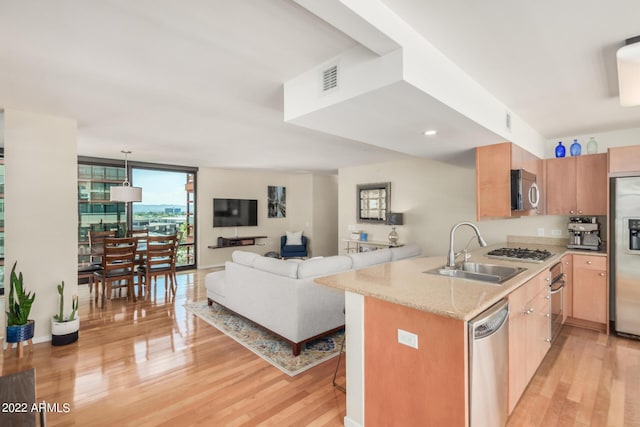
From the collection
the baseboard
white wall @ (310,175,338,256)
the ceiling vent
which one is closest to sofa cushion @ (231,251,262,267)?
the baseboard

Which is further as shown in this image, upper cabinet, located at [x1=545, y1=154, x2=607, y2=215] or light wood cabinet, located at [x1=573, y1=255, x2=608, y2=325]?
upper cabinet, located at [x1=545, y1=154, x2=607, y2=215]

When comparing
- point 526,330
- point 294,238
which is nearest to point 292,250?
point 294,238

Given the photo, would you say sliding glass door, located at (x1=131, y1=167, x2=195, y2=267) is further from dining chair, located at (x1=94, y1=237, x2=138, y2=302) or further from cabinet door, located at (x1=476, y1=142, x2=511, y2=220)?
cabinet door, located at (x1=476, y1=142, x2=511, y2=220)

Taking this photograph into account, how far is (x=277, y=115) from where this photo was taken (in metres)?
3.31

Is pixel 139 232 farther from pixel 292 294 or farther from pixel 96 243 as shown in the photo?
pixel 292 294

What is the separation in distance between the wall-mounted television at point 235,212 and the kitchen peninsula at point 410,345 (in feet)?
19.4

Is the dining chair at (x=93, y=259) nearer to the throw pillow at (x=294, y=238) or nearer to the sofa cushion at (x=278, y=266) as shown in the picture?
the sofa cushion at (x=278, y=266)

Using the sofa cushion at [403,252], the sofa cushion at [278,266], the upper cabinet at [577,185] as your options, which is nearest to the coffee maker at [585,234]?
the upper cabinet at [577,185]

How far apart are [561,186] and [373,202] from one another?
3.41m

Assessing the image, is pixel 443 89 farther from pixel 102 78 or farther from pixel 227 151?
pixel 227 151

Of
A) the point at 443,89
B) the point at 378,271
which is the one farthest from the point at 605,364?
the point at 443,89

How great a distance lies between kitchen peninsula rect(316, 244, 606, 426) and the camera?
151 centimetres

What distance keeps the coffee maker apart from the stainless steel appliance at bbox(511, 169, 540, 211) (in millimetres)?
846

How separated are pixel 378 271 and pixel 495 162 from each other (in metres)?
1.78
